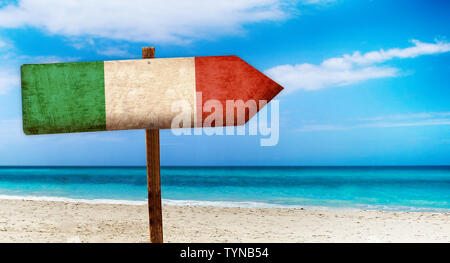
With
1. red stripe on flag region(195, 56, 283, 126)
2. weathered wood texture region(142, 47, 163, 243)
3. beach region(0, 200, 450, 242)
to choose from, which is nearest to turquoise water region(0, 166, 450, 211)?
beach region(0, 200, 450, 242)

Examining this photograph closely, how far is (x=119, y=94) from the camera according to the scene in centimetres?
263

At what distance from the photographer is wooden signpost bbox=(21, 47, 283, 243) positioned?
2621mm

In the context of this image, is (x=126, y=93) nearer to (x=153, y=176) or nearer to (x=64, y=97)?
(x=64, y=97)

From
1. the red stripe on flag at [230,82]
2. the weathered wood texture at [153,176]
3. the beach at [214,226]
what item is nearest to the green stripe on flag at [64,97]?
the weathered wood texture at [153,176]

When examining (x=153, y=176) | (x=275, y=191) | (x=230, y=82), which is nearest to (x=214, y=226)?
(x=153, y=176)

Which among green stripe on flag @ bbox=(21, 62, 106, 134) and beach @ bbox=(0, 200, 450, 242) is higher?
green stripe on flag @ bbox=(21, 62, 106, 134)

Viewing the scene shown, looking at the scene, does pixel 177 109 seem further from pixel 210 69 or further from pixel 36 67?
pixel 36 67

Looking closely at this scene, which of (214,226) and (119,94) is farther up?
Result: (119,94)

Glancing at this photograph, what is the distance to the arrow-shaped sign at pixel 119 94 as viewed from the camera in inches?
103

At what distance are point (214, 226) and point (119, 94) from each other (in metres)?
5.07

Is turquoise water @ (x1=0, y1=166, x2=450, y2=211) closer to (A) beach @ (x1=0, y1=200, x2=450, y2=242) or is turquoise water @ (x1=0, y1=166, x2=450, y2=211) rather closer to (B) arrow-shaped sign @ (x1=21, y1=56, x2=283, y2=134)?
(A) beach @ (x1=0, y1=200, x2=450, y2=242)
